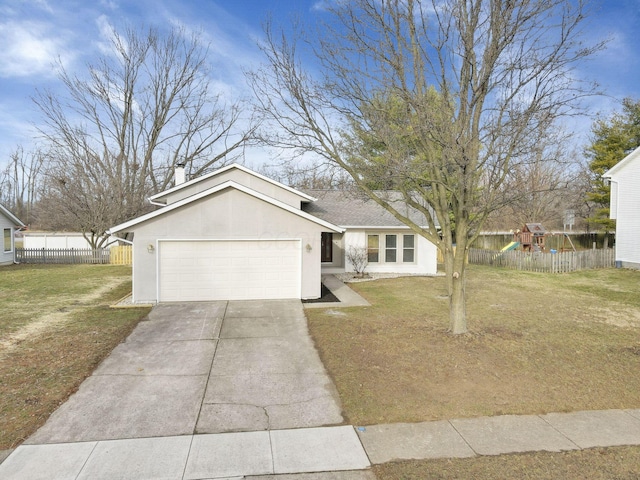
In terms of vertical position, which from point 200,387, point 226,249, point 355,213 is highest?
point 355,213

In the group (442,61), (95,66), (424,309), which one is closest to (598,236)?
(424,309)

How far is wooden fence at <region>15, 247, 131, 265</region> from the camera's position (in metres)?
24.1

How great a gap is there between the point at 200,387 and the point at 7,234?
2500 centimetres

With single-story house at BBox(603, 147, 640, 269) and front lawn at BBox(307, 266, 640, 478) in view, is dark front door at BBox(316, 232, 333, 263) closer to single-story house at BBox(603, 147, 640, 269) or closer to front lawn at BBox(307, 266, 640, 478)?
front lawn at BBox(307, 266, 640, 478)

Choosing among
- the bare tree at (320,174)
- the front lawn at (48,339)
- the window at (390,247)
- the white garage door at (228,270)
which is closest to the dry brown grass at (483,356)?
the white garage door at (228,270)

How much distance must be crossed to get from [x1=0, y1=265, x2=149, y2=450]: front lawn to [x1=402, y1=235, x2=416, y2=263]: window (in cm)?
1200

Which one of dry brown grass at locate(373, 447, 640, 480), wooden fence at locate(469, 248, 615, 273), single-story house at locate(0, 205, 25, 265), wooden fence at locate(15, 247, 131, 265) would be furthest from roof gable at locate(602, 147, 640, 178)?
single-story house at locate(0, 205, 25, 265)

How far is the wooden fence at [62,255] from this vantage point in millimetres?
24094

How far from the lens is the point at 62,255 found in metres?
24.3

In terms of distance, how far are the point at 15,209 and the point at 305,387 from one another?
58.2 meters

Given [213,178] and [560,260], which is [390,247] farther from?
[213,178]

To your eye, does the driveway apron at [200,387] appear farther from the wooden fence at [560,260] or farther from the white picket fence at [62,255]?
the white picket fence at [62,255]

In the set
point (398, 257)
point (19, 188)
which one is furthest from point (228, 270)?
point (19, 188)

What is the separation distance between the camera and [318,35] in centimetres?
779
